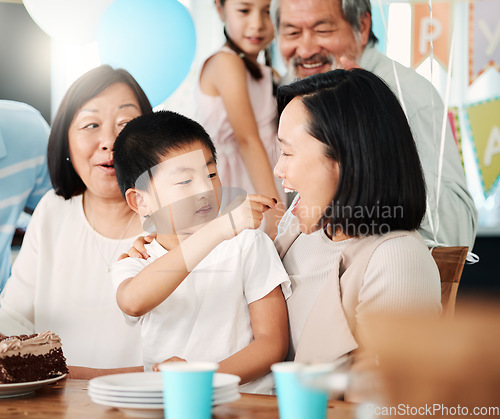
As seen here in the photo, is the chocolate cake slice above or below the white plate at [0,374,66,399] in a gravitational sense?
above

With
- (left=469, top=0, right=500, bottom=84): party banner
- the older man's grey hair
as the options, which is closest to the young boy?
the older man's grey hair

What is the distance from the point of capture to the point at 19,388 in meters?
0.95

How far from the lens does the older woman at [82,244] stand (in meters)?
1.69

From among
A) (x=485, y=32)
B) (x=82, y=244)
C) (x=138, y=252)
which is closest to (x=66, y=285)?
(x=82, y=244)

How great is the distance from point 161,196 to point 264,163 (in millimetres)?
551

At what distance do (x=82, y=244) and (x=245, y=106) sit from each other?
2.10 feet

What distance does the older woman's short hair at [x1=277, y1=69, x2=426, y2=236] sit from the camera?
1149mm

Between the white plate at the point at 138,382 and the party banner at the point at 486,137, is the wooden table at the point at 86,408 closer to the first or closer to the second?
the white plate at the point at 138,382

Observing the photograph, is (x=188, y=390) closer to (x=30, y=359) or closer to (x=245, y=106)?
(x=30, y=359)

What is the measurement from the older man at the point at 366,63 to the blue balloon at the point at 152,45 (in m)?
0.32

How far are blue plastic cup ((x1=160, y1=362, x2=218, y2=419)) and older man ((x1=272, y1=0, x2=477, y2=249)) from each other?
1.29 m

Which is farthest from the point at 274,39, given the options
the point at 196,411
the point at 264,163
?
the point at 196,411

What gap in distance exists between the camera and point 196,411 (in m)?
0.68

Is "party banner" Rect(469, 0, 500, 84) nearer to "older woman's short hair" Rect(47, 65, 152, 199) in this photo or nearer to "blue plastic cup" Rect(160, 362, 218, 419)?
"older woman's short hair" Rect(47, 65, 152, 199)
